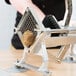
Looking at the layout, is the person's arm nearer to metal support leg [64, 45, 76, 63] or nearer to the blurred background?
metal support leg [64, 45, 76, 63]

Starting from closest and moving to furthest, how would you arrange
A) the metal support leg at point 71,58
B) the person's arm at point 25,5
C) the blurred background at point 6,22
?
the person's arm at point 25,5 → the metal support leg at point 71,58 → the blurred background at point 6,22

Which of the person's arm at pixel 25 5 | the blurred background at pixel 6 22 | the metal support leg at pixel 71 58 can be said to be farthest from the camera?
the blurred background at pixel 6 22

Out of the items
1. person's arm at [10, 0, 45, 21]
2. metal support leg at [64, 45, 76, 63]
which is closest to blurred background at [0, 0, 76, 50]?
metal support leg at [64, 45, 76, 63]

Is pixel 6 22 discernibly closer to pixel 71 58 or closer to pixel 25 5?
pixel 71 58

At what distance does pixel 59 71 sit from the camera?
2.64 feet

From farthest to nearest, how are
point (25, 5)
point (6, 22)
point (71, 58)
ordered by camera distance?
point (6, 22), point (71, 58), point (25, 5)

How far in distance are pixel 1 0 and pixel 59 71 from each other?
1.25m

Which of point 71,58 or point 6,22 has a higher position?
point 6,22

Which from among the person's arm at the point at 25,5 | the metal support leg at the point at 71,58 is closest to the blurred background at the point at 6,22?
the metal support leg at the point at 71,58

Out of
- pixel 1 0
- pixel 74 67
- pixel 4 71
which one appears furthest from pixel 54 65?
pixel 1 0

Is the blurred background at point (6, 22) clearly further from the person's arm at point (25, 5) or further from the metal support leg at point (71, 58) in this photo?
the person's arm at point (25, 5)

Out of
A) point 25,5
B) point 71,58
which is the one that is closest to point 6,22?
point 71,58

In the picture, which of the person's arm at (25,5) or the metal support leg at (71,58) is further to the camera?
the metal support leg at (71,58)

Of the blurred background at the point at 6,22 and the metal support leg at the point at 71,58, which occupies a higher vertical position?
the blurred background at the point at 6,22
